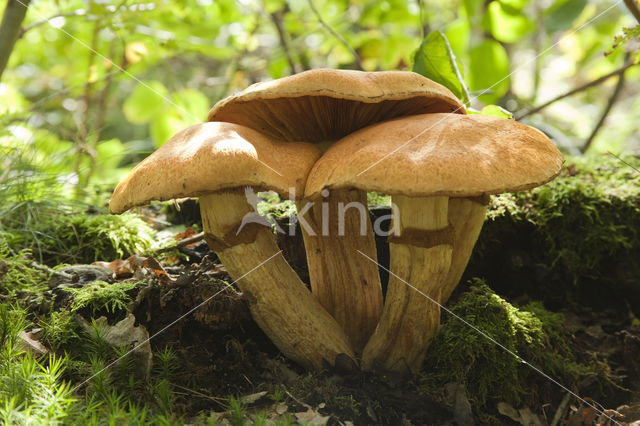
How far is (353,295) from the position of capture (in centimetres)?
243

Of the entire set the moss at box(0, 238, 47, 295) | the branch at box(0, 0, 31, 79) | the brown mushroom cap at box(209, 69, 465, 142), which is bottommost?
the moss at box(0, 238, 47, 295)

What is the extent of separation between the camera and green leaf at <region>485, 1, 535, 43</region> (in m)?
3.71

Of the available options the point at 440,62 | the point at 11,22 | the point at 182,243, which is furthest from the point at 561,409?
the point at 11,22

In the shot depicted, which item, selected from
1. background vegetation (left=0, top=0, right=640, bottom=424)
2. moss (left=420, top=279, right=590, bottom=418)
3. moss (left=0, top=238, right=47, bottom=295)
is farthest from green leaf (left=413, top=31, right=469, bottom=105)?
moss (left=0, top=238, right=47, bottom=295)

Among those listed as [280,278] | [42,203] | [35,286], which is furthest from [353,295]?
[42,203]

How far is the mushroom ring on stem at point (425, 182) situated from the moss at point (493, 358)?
110mm

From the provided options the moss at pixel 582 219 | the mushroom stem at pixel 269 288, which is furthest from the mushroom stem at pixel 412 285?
the moss at pixel 582 219

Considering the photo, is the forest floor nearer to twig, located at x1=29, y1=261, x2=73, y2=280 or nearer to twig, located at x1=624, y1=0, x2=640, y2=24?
twig, located at x1=29, y1=261, x2=73, y2=280

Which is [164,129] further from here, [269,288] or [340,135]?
[269,288]

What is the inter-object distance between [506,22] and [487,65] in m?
0.50

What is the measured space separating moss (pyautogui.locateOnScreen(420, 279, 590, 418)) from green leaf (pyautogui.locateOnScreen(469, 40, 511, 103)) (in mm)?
1845

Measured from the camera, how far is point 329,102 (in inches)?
81.4

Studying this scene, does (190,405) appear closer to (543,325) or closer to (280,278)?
(280,278)

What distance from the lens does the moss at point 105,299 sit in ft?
7.40
